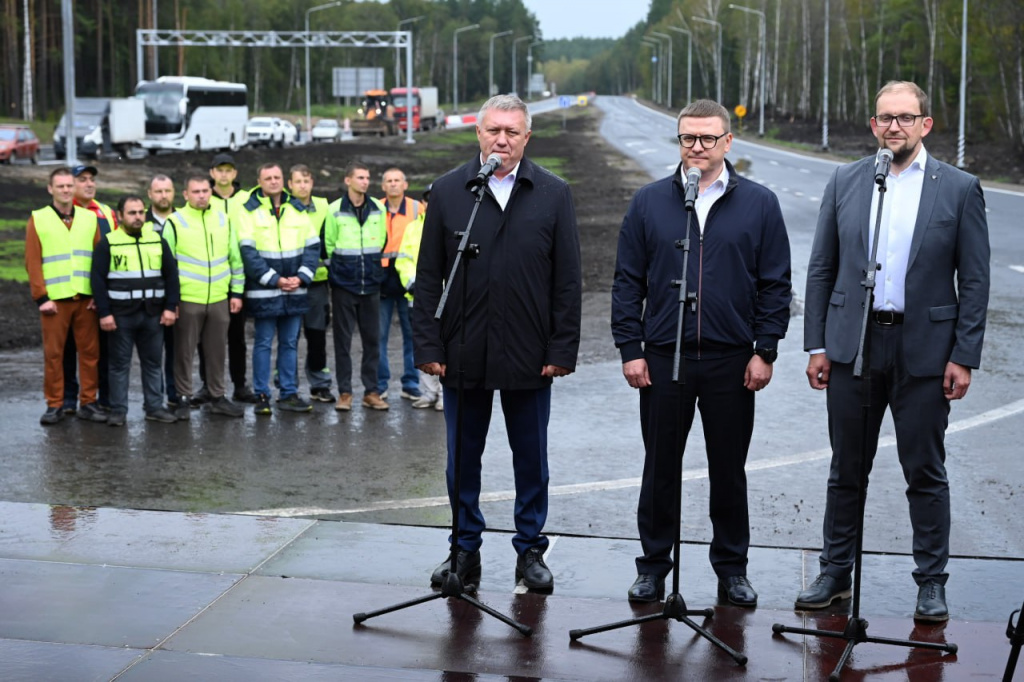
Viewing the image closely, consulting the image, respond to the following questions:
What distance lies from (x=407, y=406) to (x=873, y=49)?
3682 inches

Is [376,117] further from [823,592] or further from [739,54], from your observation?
[823,592]

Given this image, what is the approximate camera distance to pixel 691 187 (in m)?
5.55

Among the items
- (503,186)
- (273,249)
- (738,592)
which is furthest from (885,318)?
(273,249)

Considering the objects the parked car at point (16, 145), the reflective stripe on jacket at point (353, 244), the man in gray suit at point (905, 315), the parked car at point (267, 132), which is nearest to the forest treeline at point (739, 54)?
the parked car at point (267, 132)

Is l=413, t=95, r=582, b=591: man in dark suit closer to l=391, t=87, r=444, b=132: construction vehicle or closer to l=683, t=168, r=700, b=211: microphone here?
l=683, t=168, r=700, b=211: microphone

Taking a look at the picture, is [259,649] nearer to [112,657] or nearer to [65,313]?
[112,657]

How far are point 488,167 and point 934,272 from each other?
6.16 ft

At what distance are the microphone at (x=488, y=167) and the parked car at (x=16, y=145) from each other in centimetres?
4365

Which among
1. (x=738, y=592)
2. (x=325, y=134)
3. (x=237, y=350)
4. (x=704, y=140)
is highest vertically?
(x=325, y=134)

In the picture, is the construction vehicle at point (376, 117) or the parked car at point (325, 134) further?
the construction vehicle at point (376, 117)

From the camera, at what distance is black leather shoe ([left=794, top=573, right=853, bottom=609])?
235 inches

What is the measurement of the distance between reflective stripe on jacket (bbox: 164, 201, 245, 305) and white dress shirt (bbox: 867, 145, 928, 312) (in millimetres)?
6007

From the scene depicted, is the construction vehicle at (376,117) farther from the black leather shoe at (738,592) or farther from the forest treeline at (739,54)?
the black leather shoe at (738,592)

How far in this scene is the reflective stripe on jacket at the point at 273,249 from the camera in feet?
34.9
